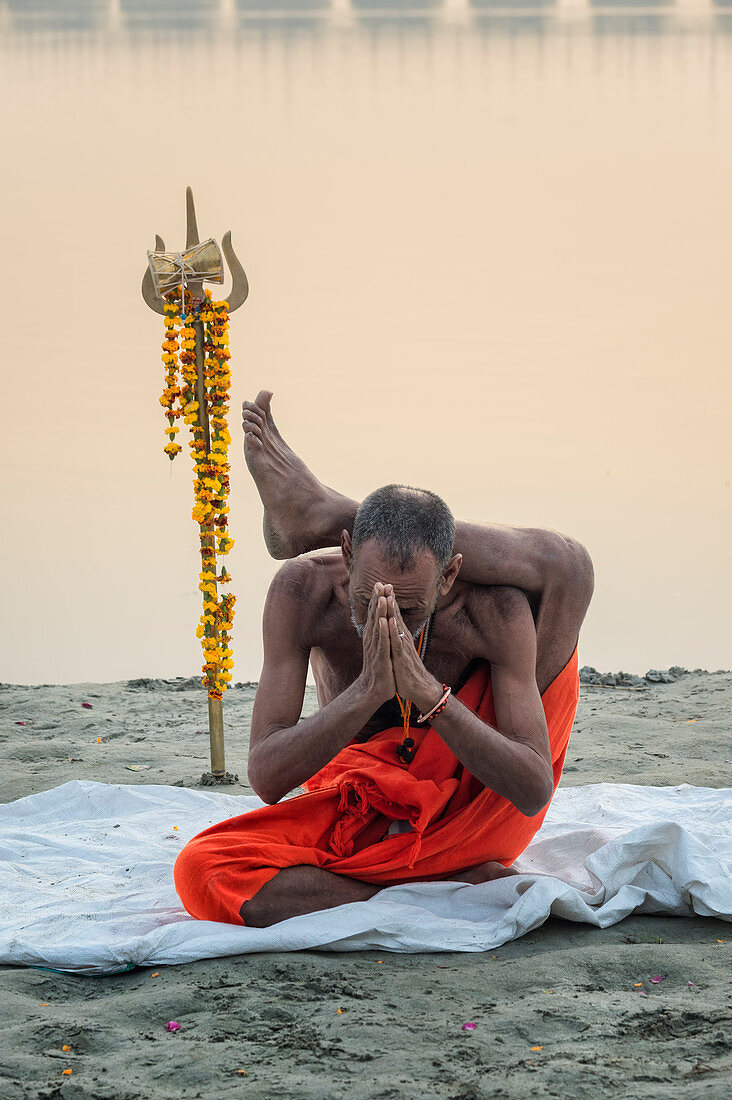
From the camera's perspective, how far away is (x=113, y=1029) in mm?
2658

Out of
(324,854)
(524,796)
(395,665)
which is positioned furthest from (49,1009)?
(524,796)

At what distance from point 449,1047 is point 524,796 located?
1.00 m

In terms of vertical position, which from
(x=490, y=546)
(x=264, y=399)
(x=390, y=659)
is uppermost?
(x=264, y=399)

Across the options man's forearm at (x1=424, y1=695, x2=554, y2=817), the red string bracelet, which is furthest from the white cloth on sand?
the red string bracelet

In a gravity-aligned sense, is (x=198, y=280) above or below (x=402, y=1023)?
above

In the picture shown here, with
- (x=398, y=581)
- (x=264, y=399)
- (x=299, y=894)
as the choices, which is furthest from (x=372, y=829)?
(x=264, y=399)

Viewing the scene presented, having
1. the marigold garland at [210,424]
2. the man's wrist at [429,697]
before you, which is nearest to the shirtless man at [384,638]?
the man's wrist at [429,697]

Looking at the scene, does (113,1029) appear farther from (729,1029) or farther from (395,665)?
(729,1029)

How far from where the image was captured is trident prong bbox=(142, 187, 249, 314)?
220 inches

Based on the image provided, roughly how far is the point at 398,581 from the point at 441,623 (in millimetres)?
558

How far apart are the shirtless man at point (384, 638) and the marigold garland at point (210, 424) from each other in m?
1.51

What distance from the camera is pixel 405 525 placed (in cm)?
316

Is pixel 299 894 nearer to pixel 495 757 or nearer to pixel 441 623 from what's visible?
pixel 495 757

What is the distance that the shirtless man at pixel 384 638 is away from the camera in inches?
125
